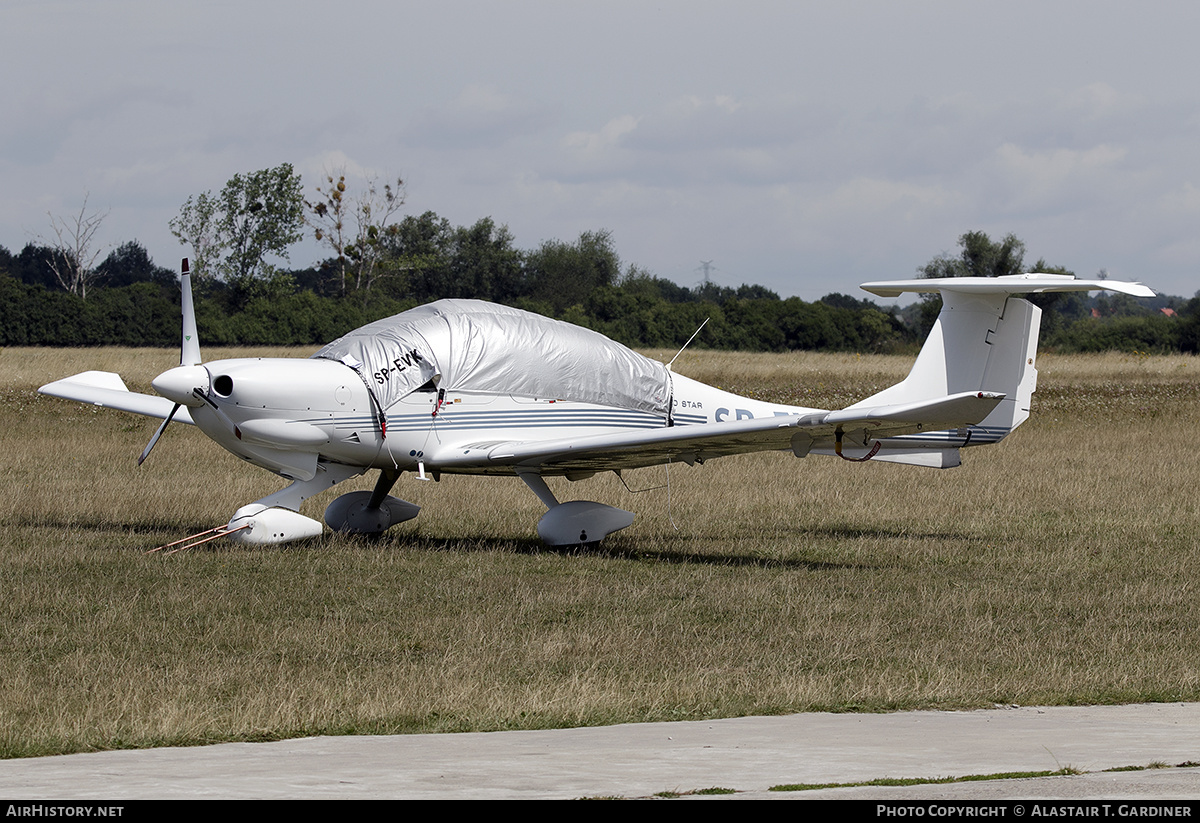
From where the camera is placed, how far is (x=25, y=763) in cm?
542

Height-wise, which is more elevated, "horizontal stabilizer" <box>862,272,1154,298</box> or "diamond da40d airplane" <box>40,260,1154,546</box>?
"horizontal stabilizer" <box>862,272,1154,298</box>

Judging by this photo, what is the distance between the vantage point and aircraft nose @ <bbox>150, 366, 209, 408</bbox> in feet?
40.7

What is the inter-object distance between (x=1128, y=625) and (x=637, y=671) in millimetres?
4247

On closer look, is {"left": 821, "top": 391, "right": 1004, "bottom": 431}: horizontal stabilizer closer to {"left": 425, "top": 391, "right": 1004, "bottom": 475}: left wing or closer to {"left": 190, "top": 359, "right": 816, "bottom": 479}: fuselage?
{"left": 425, "top": 391, "right": 1004, "bottom": 475}: left wing

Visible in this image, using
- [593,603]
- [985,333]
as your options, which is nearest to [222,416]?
[593,603]

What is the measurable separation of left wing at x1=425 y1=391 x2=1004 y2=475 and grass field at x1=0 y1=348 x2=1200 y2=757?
3.16 ft

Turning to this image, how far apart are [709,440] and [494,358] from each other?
2596 mm

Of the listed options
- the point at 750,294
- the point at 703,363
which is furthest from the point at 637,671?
the point at 750,294

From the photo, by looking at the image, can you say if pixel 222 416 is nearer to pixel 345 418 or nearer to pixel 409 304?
pixel 345 418

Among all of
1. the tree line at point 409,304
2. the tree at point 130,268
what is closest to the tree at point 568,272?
the tree line at point 409,304

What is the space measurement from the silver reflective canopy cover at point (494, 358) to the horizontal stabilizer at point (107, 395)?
9.53 ft

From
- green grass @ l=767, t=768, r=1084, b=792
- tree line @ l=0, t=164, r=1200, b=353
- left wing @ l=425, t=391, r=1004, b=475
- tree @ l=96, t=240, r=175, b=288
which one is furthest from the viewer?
tree @ l=96, t=240, r=175, b=288

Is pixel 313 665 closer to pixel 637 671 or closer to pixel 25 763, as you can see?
pixel 637 671

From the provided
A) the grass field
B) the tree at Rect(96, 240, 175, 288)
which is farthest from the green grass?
the tree at Rect(96, 240, 175, 288)
